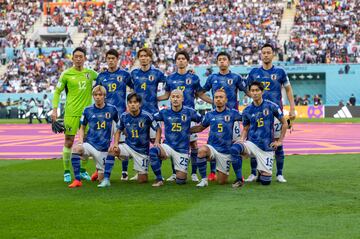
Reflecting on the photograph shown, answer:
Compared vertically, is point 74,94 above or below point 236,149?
above

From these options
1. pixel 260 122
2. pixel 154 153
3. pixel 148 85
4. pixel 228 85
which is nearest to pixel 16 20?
pixel 148 85

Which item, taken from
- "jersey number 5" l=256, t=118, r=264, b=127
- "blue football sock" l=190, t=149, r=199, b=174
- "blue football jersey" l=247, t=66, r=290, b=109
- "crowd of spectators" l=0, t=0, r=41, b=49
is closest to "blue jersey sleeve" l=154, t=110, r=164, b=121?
"blue football sock" l=190, t=149, r=199, b=174

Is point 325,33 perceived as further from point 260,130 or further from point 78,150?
point 78,150

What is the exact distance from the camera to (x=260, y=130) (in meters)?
11.6

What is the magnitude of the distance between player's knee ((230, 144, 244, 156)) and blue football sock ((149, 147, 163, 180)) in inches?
45.7

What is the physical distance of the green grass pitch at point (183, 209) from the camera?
7.38m

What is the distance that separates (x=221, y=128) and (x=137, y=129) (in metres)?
1.37

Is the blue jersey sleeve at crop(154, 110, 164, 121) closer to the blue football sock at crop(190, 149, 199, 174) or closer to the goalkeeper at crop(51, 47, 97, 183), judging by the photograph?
the blue football sock at crop(190, 149, 199, 174)

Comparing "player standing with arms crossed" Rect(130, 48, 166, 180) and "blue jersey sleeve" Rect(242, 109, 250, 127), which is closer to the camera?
"blue jersey sleeve" Rect(242, 109, 250, 127)

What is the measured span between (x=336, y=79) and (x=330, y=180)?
113ft

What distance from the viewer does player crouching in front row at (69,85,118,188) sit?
11773mm

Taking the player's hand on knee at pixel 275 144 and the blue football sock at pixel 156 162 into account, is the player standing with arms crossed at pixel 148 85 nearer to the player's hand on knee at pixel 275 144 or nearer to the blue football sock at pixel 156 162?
the blue football sock at pixel 156 162

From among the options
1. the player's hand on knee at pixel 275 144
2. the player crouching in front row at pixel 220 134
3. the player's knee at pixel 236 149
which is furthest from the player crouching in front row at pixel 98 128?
the player's hand on knee at pixel 275 144

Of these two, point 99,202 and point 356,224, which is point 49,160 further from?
point 356,224
